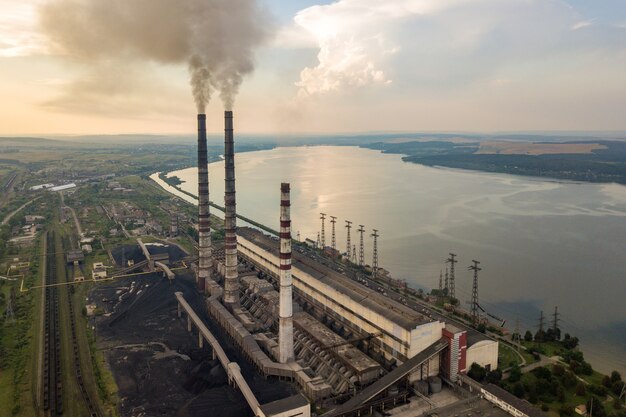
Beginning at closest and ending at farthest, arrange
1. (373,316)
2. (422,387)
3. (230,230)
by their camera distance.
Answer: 1. (422,387)
2. (373,316)
3. (230,230)

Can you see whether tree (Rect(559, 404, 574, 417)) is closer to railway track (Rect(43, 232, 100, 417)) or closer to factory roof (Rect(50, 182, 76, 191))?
railway track (Rect(43, 232, 100, 417))

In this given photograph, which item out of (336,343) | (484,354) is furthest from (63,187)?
(484,354)

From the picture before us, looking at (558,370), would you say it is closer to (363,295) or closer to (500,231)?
(363,295)

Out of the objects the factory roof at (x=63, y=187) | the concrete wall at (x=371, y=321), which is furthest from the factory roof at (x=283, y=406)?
the factory roof at (x=63, y=187)

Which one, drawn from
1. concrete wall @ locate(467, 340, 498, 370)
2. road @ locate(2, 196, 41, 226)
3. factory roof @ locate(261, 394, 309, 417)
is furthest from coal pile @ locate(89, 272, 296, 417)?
road @ locate(2, 196, 41, 226)

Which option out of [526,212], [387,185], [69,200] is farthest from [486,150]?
[69,200]

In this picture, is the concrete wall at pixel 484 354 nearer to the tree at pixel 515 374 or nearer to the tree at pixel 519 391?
the tree at pixel 515 374

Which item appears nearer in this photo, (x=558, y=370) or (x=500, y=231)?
(x=558, y=370)
